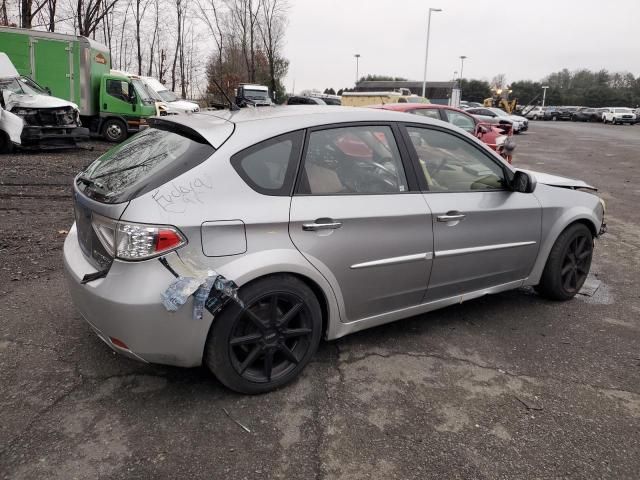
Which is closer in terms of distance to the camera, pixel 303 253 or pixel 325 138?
pixel 303 253

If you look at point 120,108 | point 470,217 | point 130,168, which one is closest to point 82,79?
point 120,108

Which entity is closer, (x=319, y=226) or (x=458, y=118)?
(x=319, y=226)

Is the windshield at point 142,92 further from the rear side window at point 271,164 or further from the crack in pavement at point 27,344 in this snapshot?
the rear side window at point 271,164

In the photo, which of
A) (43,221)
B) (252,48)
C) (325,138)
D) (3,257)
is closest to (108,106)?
(43,221)

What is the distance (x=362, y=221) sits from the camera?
3.07 metres

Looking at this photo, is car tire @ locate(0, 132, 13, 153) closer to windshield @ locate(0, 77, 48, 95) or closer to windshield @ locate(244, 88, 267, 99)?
windshield @ locate(0, 77, 48, 95)

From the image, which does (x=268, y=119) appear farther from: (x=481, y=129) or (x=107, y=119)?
(x=107, y=119)

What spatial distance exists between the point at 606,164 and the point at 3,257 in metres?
15.8

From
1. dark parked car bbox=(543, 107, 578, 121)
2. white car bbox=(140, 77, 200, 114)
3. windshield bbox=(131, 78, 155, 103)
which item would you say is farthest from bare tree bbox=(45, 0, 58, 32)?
dark parked car bbox=(543, 107, 578, 121)

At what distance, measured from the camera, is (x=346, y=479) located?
7.61 ft

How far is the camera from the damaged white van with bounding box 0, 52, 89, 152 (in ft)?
38.8

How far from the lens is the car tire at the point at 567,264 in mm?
4324

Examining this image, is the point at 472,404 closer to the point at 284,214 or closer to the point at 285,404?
the point at 285,404

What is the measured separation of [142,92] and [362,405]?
53.9ft
